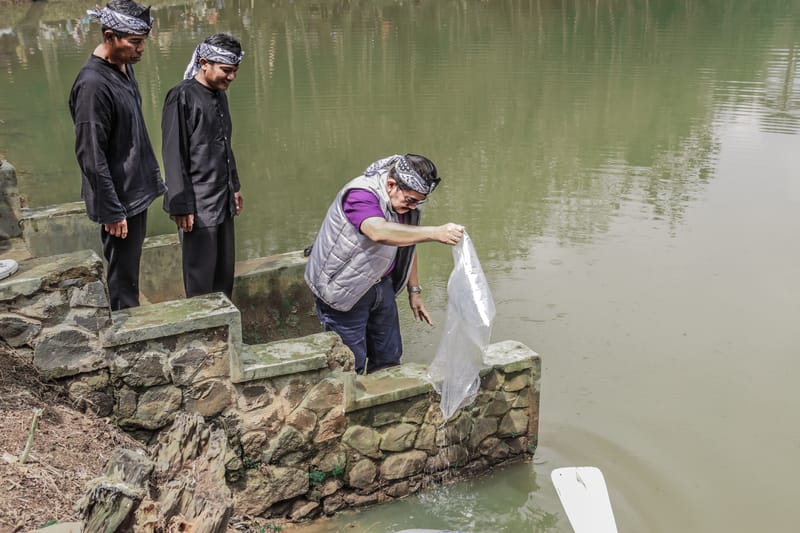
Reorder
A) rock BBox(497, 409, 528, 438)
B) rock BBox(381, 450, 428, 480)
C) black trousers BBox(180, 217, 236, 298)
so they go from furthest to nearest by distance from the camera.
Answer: rock BBox(497, 409, 528, 438)
black trousers BBox(180, 217, 236, 298)
rock BBox(381, 450, 428, 480)

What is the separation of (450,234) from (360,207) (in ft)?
1.55

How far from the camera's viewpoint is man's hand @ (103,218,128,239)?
153 inches

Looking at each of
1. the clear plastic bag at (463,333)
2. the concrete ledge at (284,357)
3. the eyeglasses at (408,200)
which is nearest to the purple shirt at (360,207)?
the eyeglasses at (408,200)

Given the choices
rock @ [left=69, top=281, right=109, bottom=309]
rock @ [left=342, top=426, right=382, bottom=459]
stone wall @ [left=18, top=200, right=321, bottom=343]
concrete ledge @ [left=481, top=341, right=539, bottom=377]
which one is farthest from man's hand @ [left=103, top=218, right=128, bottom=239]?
concrete ledge @ [left=481, top=341, right=539, bottom=377]

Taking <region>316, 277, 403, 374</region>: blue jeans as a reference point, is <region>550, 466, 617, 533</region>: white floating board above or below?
below

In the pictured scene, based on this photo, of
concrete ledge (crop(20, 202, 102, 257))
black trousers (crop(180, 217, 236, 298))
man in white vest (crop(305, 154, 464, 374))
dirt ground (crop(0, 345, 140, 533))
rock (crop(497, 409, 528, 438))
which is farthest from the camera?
concrete ledge (crop(20, 202, 102, 257))

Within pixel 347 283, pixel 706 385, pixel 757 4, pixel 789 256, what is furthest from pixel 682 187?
pixel 757 4

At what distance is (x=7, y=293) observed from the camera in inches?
138

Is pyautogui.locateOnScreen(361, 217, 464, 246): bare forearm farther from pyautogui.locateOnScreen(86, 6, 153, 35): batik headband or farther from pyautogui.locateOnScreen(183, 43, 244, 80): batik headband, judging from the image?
pyautogui.locateOnScreen(86, 6, 153, 35): batik headband

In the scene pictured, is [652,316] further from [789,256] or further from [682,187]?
[682,187]

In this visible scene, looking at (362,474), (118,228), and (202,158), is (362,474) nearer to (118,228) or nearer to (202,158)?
(118,228)

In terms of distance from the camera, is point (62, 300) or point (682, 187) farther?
point (682, 187)

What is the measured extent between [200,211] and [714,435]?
3414 mm

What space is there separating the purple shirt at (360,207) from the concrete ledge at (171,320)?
720 mm
